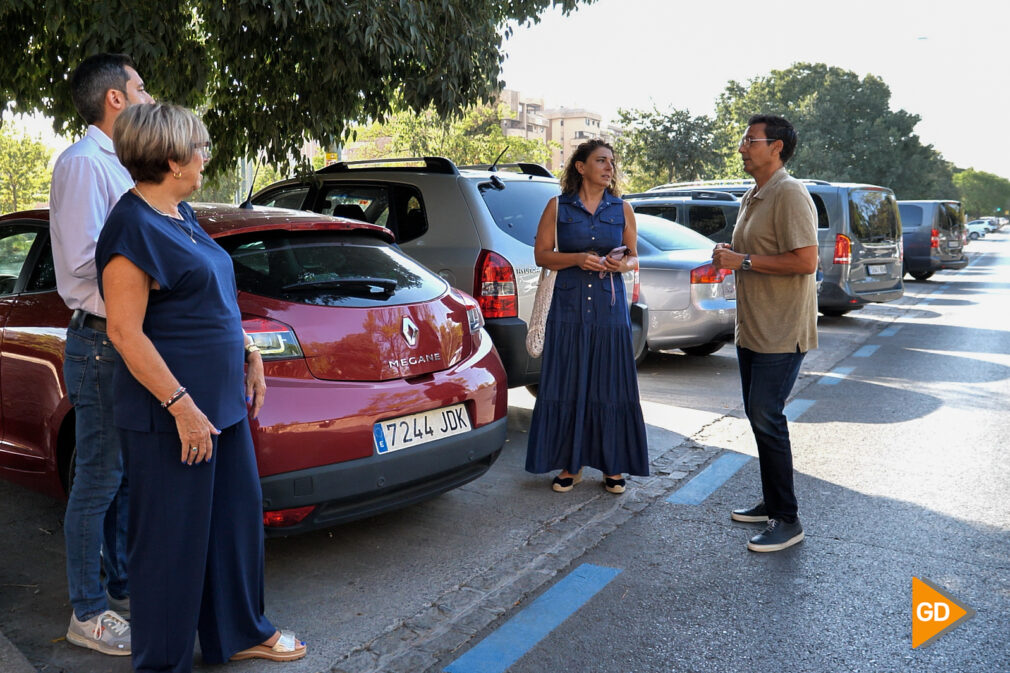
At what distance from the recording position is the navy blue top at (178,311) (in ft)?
8.25

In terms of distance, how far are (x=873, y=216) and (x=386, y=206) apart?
9.12 m

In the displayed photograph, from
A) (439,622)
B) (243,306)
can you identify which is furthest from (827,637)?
(243,306)

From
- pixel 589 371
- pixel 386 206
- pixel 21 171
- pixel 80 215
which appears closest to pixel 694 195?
pixel 386 206

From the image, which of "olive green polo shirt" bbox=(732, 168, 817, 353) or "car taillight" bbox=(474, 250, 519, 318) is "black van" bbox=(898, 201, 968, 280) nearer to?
"car taillight" bbox=(474, 250, 519, 318)

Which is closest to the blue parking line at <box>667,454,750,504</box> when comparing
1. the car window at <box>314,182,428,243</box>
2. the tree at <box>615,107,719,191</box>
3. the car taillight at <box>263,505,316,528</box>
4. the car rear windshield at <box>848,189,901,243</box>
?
the car taillight at <box>263,505,316,528</box>

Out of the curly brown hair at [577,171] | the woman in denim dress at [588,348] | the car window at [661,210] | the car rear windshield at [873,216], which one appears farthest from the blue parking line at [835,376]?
the curly brown hair at [577,171]

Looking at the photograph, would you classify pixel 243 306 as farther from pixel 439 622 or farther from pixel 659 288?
pixel 659 288

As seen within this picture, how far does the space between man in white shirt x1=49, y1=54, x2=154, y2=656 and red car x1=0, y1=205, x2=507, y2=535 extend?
1.80 feet

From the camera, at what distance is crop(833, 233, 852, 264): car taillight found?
12.2 meters

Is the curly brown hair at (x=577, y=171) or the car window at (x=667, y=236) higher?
the curly brown hair at (x=577, y=171)

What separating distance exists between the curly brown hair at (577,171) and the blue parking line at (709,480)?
167 cm

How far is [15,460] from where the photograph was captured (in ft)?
13.3

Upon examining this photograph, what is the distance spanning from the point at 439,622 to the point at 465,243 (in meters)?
2.78

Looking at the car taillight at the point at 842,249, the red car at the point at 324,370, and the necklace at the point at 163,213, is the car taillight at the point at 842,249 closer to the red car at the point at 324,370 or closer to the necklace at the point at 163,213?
the red car at the point at 324,370
